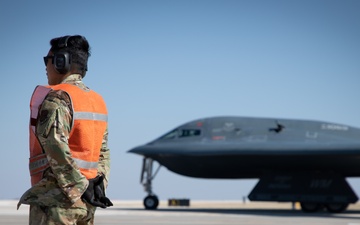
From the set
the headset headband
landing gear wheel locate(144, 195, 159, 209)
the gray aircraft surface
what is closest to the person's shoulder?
the headset headband

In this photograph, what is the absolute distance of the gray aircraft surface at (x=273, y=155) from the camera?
87.9 feet

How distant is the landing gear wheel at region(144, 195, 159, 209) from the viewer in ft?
96.4

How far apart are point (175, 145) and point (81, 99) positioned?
24.1 meters

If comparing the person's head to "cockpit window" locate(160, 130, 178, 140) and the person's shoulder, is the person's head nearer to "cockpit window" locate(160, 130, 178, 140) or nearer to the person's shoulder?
the person's shoulder

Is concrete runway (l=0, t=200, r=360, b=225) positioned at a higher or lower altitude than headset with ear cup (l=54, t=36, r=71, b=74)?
lower

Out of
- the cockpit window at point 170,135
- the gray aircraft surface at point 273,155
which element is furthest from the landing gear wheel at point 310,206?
the cockpit window at point 170,135

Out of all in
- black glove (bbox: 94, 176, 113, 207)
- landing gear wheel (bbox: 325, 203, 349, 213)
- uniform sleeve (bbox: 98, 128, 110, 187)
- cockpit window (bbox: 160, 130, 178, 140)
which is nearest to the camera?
black glove (bbox: 94, 176, 113, 207)

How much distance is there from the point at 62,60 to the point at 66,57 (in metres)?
0.04

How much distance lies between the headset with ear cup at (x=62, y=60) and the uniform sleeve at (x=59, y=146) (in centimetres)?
35

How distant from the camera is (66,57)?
163 inches

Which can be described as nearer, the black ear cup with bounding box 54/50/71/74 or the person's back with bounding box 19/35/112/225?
the person's back with bounding box 19/35/112/225

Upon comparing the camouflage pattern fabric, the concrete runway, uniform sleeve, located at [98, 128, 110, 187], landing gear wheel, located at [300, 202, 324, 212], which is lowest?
landing gear wheel, located at [300, 202, 324, 212]

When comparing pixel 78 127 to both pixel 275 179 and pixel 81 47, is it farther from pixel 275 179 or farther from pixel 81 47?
pixel 275 179

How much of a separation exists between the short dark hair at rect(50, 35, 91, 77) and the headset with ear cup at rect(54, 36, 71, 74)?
3 cm
